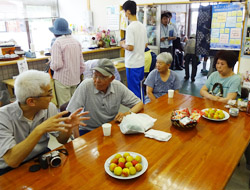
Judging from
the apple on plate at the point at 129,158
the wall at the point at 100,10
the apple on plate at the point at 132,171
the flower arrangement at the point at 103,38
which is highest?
the wall at the point at 100,10

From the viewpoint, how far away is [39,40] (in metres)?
6.30

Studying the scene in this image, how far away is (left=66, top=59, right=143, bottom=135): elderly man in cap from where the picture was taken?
1.83 m

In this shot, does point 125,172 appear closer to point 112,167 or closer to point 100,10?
point 112,167

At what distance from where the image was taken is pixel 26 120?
1397mm

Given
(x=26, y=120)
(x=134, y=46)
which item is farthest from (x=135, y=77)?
(x=26, y=120)

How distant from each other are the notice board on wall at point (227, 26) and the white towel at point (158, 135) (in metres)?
2.55

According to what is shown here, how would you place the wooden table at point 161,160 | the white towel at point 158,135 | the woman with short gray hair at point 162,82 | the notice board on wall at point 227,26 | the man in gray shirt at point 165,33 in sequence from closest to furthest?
the wooden table at point 161,160 → the white towel at point 158,135 → the woman with short gray hair at point 162,82 → the notice board on wall at point 227,26 → the man in gray shirt at point 165,33

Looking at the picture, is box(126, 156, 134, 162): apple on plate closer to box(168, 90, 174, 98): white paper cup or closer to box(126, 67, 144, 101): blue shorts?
box(168, 90, 174, 98): white paper cup

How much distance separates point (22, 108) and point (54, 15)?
222 inches

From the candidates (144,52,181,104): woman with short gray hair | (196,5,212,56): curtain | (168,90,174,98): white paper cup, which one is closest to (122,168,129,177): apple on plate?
(168,90,174,98): white paper cup

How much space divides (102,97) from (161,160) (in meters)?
0.84

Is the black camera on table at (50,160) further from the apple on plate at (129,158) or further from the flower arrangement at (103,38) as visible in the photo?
the flower arrangement at (103,38)

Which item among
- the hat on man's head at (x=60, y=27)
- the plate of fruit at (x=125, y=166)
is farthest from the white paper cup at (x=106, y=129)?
the hat on man's head at (x=60, y=27)

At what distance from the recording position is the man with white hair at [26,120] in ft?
3.95
